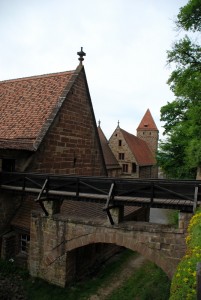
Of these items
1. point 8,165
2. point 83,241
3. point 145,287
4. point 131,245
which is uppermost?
point 8,165

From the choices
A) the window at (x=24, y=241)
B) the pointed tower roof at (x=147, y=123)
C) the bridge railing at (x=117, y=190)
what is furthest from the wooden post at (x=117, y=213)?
the pointed tower roof at (x=147, y=123)

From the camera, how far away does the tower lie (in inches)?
2092

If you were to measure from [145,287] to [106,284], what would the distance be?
1.57 m

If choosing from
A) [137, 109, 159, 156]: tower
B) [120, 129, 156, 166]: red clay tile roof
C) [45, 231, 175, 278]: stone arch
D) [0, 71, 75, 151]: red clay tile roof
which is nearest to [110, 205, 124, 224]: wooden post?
[45, 231, 175, 278]: stone arch

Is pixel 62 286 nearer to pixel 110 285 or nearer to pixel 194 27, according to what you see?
pixel 110 285

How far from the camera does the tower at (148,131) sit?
53125mm

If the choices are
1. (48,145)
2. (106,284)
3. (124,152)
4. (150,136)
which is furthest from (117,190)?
(150,136)

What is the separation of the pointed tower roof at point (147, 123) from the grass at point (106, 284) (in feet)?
142

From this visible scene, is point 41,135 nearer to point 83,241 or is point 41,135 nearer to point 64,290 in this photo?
point 83,241

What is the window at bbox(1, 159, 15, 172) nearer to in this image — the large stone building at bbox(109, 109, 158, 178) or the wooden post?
the wooden post

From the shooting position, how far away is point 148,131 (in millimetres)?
53938

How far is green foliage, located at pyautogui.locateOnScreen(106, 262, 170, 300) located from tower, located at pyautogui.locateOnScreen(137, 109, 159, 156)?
4057 cm

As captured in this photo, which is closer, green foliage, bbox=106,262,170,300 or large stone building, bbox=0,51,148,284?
green foliage, bbox=106,262,170,300

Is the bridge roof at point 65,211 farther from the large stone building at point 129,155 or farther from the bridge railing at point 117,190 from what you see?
the large stone building at point 129,155
